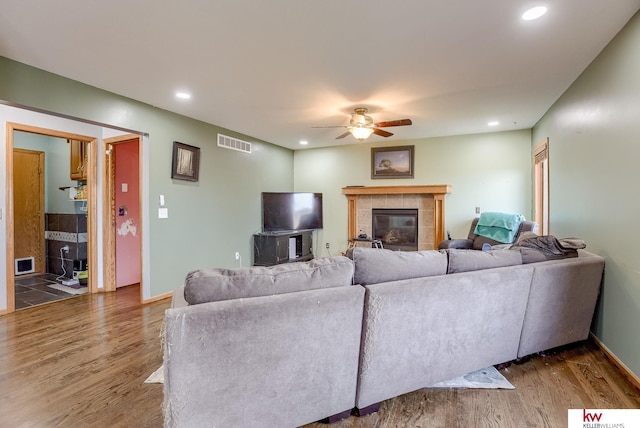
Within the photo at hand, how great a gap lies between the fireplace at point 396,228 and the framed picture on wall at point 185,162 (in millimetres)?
3299

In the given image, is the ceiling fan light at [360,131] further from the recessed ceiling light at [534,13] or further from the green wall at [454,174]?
the green wall at [454,174]

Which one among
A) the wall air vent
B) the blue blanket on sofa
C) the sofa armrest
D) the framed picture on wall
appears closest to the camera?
the framed picture on wall

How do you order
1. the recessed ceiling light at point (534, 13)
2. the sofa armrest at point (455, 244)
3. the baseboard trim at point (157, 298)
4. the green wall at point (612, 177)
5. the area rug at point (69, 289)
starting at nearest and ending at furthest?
the recessed ceiling light at point (534, 13), the green wall at point (612, 177), the baseboard trim at point (157, 298), the area rug at point (69, 289), the sofa armrest at point (455, 244)

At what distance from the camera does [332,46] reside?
7.55 ft

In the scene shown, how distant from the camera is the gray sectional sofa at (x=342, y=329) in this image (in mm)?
1296

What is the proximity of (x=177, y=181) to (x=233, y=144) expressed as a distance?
126 centimetres

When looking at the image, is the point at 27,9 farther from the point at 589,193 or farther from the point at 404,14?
the point at 589,193

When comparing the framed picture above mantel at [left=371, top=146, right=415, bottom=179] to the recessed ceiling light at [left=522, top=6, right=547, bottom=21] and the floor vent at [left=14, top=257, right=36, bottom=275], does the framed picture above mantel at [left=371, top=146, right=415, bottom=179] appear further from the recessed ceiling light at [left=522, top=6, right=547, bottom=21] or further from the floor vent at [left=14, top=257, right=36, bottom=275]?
the floor vent at [left=14, top=257, right=36, bottom=275]

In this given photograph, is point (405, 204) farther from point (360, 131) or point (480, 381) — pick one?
point (480, 381)

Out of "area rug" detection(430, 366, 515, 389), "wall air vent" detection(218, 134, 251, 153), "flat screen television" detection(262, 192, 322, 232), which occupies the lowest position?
"area rug" detection(430, 366, 515, 389)

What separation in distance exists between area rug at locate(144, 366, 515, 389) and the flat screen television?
142 inches

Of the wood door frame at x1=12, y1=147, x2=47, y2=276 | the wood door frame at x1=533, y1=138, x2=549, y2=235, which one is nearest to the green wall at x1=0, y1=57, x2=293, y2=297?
the wood door frame at x1=12, y1=147, x2=47, y2=276

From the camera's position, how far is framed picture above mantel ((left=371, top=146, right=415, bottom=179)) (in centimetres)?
562

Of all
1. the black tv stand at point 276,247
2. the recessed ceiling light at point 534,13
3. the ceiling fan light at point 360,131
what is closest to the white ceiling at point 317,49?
the recessed ceiling light at point 534,13
